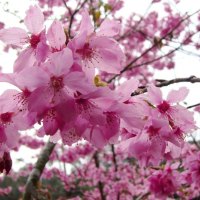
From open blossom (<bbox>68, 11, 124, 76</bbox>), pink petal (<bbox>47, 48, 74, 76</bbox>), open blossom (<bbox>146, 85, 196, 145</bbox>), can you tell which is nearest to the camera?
pink petal (<bbox>47, 48, 74, 76</bbox>)

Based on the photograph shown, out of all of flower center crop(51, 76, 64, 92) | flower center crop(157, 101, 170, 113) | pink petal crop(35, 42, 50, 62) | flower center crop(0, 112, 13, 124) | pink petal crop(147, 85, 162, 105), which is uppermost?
pink petal crop(35, 42, 50, 62)

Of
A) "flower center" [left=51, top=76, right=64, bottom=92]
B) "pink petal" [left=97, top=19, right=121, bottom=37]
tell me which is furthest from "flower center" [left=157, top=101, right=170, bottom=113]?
"flower center" [left=51, top=76, right=64, bottom=92]

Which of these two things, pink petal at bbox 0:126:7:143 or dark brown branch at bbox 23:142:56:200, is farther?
dark brown branch at bbox 23:142:56:200

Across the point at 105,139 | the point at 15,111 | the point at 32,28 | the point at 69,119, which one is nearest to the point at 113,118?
the point at 105,139

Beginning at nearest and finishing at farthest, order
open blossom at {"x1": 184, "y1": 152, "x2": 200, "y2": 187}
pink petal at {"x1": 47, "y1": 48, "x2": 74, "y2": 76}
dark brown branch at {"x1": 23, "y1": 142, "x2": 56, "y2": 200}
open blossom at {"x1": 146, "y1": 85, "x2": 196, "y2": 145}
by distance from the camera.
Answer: pink petal at {"x1": 47, "y1": 48, "x2": 74, "y2": 76}
open blossom at {"x1": 146, "y1": 85, "x2": 196, "y2": 145}
open blossom at {"x1": 184, "y1": 152, "x2": 200, "y2": 187}
dark brown branch at {"x1": 23, "y1": 142, "x2": 56, "y2": 200}

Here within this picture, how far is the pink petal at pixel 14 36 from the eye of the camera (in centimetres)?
159

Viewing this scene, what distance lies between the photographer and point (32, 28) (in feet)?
4.99

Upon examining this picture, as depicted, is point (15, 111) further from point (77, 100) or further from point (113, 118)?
point (113, 118)

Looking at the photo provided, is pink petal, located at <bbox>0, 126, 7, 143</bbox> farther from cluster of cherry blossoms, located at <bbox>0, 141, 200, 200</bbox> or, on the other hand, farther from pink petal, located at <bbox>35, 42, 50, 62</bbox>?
cluster of cherry blossoms, located at <bbox>0, 141, 200, 200</bbox>

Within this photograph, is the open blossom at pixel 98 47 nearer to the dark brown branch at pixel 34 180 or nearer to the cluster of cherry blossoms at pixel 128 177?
the cluster of cherry blossoms at pixel 128 177

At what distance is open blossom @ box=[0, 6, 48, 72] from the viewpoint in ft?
4.66

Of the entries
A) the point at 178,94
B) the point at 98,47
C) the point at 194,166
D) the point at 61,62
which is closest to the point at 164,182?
the point at 194,166

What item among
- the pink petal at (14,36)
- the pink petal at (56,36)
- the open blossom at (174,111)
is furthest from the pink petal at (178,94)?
the pink petal at (14,36)

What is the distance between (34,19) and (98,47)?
1.11ft
